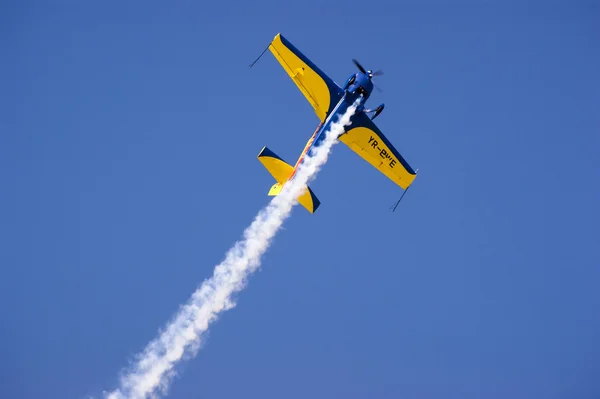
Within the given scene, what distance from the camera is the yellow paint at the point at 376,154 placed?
44.1 metres

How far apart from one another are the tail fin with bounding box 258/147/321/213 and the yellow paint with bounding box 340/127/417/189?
11.5 feet

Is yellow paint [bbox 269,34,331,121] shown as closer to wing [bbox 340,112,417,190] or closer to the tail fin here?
wing [bbox 340,112,417,190]

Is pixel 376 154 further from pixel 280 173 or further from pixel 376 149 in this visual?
pixel 280 173

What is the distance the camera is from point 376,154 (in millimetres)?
44875

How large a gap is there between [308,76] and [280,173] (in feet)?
14.5

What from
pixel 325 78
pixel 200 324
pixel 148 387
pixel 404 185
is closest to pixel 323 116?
pixel 325 78

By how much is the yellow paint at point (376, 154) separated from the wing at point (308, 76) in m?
2.11

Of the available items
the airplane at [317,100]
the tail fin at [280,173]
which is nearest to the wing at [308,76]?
the airplane at [317,100]

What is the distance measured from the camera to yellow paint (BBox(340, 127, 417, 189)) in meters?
44.1

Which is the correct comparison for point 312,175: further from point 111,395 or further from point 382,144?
point 111,395

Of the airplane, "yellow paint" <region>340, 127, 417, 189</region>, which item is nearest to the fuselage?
the airplane

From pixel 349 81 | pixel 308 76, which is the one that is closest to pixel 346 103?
pixel 349 81

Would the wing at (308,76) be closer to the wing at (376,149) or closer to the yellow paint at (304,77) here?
the yellow paint at (304,77)

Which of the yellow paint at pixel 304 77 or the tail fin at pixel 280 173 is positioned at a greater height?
the yellow paint at pixel 304 77
